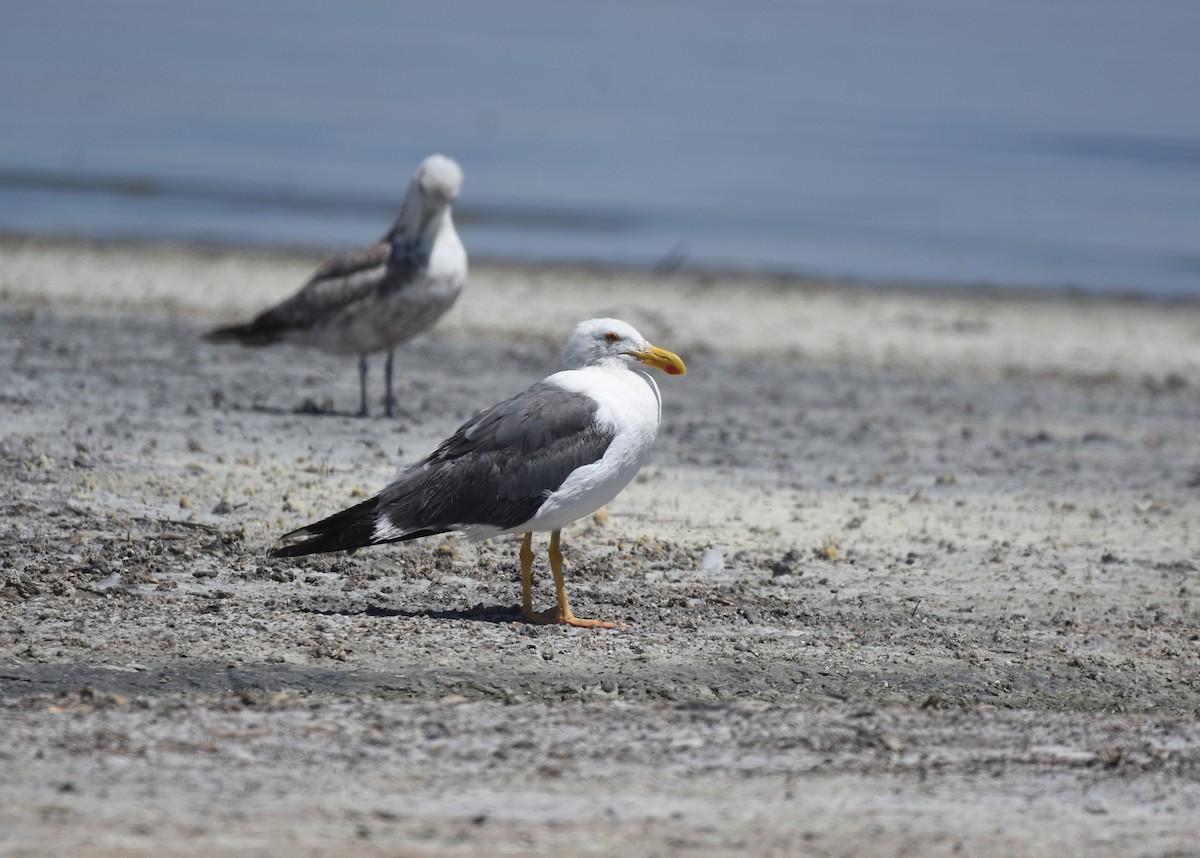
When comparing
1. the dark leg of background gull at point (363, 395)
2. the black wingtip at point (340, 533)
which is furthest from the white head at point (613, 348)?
the dark leg of background gull at point (363, 395)

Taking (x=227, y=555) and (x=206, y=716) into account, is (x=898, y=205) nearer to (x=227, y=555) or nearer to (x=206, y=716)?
(x=227, y=555)

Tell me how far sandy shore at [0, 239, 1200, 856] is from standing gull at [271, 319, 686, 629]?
321mm

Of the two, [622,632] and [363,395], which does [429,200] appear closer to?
[363,395]

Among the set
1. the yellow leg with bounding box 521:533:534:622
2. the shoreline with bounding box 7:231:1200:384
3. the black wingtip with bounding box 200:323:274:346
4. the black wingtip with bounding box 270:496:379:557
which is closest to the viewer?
the black wingtip with bounding box 270:496:379:557

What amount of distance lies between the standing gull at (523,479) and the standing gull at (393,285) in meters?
3.97

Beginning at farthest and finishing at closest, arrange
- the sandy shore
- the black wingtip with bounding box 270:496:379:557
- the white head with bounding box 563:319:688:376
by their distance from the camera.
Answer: the white head with bounding box 563:319:688:376
the black wingtip with bounding box 270:496:379:557
the sandy shore

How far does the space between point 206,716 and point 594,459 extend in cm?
196

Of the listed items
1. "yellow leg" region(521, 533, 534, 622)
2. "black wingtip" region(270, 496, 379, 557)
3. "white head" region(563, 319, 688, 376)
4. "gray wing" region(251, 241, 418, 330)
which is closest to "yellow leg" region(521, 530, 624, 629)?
"yellow leg" region(521, 533, 534, 622)

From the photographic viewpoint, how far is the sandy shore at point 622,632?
469 cm

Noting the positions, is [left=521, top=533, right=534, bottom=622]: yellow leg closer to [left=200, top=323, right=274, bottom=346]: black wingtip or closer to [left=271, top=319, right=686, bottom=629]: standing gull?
[left=271, top=319, right=686, bottom=629]: standing gull

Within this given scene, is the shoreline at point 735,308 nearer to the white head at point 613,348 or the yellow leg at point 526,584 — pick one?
the white head at point 613,348

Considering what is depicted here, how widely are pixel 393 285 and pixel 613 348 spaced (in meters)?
3.93

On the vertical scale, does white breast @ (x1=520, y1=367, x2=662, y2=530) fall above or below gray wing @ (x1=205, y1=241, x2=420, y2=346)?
below

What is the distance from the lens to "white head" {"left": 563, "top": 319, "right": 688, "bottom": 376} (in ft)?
23.2
